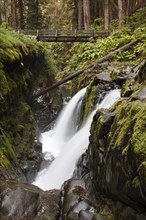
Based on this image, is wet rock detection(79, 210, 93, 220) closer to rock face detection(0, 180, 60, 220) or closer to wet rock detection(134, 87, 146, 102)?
rock face detection(0, 180, 60, 220)

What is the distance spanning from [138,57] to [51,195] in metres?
10.4

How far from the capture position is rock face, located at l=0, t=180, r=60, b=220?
6.14 meters

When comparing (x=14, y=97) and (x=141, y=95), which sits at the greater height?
(x=141, y=95)

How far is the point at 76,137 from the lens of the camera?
37.2 ft

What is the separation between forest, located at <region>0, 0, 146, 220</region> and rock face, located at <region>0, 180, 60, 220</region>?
2 centimetres

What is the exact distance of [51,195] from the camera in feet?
22.9

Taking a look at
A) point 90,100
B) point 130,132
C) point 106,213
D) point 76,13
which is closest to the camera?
point 130,132

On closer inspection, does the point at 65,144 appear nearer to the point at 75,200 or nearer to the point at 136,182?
the point at 75,200

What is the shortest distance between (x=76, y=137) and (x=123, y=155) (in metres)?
6.34

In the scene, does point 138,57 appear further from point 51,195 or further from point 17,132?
point 51,195

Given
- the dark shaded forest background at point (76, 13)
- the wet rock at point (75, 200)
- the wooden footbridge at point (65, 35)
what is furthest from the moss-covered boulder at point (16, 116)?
the dark shaded forest background at point (76, 13)

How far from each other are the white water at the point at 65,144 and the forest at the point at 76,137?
0.04 metres

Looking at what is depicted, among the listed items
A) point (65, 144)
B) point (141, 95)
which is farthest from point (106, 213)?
point (65, 144)

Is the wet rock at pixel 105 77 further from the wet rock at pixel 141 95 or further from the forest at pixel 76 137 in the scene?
the wet rock at pixel 141 95
